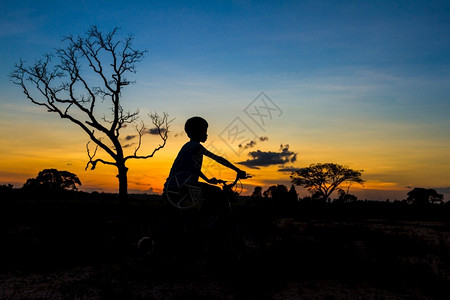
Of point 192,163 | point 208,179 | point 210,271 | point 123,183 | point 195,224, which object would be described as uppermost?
point 123,183

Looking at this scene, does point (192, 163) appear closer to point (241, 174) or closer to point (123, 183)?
point (241, 174)

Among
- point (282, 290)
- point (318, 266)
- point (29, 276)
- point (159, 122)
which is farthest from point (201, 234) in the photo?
point (159, 122)

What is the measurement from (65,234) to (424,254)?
9319 mm

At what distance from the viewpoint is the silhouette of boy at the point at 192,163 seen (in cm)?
514

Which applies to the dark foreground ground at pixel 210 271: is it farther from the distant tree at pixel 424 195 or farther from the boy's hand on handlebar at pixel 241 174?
the distant tree at pixel 424 195

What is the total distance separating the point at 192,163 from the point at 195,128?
590 millimetres

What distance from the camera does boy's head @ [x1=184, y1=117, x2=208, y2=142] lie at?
5.39 metres

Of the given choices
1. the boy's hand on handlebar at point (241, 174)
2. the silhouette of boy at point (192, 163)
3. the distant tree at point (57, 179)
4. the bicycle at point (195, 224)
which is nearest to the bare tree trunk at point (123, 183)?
the bicycle at point (195, 224)

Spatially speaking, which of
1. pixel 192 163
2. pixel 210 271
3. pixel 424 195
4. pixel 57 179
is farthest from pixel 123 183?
pixel 424 195

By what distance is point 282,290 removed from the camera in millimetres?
5613

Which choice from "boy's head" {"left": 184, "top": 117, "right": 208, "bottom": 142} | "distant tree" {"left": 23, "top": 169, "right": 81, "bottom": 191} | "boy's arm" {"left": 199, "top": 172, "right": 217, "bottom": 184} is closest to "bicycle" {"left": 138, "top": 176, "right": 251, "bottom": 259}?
"boy's arm" {"left": 199, "top": 172, "right": 217, "bottom": 184}

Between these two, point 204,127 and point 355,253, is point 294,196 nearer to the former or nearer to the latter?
point 355,253

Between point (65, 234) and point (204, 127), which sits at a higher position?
point (204, 127)

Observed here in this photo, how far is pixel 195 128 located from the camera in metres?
5.40
